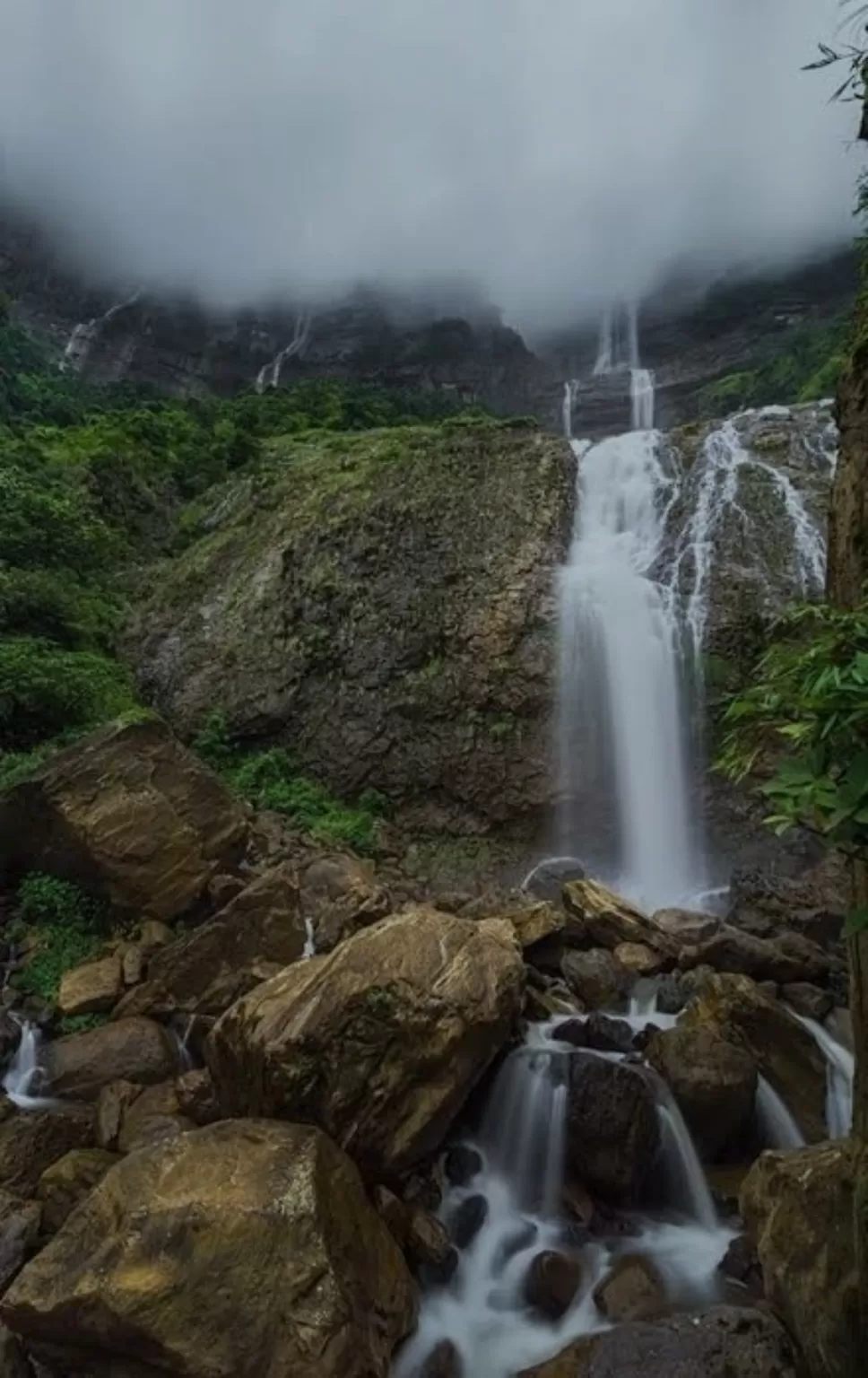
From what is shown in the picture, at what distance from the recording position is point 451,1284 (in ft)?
20.6

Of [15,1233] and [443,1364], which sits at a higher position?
[15,1233]

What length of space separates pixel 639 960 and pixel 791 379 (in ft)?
109

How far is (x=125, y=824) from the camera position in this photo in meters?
9.45

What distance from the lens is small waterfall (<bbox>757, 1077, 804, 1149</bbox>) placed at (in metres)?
7.53

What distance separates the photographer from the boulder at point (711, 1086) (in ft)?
23.9

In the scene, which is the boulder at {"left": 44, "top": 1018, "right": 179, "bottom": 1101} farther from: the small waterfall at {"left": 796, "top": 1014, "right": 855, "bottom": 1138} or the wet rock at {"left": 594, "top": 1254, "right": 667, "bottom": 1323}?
the small waterfall at {"left": 796, "top": 1014, "right": 855, "bottom": 1138}

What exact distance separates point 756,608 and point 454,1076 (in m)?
10.6

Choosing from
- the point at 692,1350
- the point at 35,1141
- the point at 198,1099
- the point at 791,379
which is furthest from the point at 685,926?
the point at 791,379

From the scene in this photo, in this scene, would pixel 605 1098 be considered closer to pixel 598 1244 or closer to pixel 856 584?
pixel 598 1244

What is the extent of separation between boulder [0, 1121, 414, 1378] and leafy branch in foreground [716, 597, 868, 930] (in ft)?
14.4

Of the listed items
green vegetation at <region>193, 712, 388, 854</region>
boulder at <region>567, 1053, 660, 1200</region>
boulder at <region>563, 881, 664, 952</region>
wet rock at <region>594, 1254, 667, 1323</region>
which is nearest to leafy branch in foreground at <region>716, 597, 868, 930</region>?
wet rock at <region>594, 1254, 667, 1323</region>

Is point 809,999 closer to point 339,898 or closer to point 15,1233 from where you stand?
point 339,898

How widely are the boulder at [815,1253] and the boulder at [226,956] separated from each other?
16.3ft

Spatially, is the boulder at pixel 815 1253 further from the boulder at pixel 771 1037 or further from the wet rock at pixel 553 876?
the wet rock at pixel 553 876
